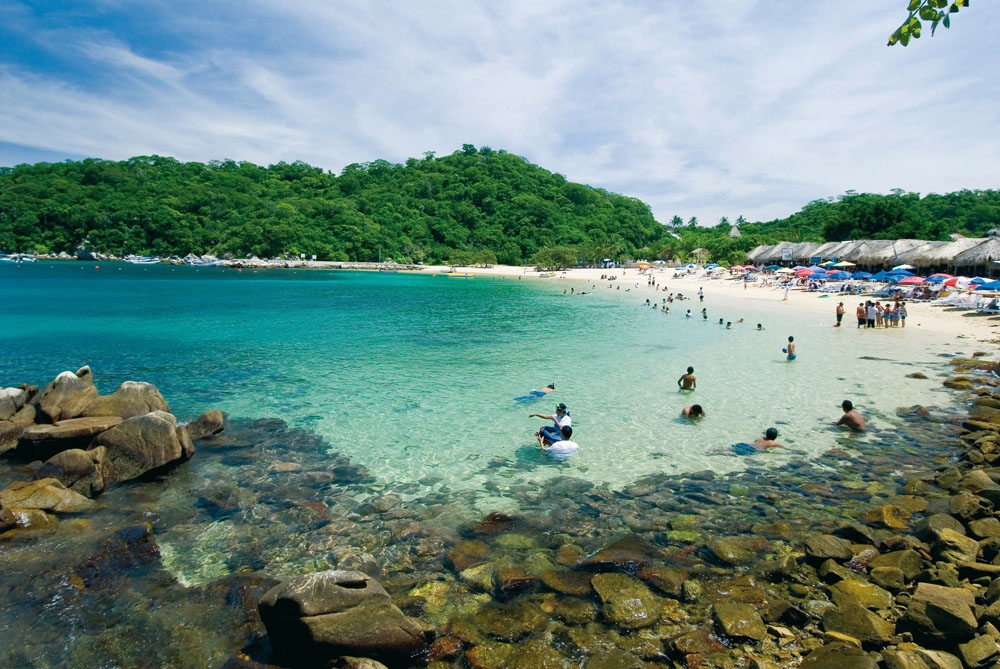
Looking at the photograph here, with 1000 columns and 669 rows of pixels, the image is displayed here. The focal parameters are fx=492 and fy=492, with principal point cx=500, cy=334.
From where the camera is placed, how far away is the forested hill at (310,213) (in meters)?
114

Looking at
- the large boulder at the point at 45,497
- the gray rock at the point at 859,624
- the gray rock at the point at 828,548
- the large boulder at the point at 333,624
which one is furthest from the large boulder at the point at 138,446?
the gray rock at the point at 828,548

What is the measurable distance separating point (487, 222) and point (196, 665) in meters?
133

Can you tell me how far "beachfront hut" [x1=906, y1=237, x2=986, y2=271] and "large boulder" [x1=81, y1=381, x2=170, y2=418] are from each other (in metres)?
52.4

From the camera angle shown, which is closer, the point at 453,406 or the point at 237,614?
the point at 237,614

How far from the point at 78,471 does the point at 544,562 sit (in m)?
8.47

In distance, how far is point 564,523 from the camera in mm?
7812

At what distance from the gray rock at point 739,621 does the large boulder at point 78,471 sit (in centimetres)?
1015

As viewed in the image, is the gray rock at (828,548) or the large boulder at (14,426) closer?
the gray rock at (828,548)

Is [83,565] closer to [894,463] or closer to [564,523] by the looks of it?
[564,523]

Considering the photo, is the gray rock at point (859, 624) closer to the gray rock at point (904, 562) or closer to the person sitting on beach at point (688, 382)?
the gray rock at point (904, 562)

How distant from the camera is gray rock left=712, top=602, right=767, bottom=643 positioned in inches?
203

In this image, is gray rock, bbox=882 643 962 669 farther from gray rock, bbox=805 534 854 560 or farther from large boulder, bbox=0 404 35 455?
large boulder, bbox=0 404 35 455

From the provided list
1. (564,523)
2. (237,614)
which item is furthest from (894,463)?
(237,614)

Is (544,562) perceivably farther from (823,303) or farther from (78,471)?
(823,303)
